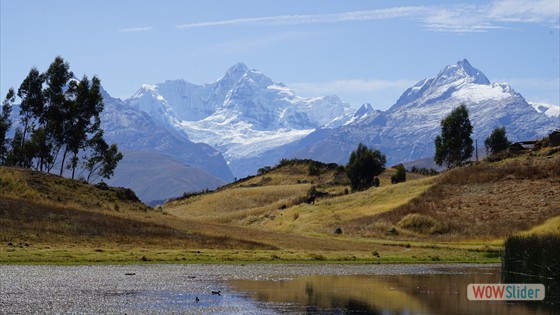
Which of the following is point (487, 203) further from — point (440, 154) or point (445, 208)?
point (440, 154)

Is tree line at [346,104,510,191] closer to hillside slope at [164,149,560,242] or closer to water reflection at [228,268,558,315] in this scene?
hillside slope at [164,149,560,242]

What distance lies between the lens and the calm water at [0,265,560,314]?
33.7 metres

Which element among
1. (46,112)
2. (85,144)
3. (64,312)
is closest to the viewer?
(64,312)

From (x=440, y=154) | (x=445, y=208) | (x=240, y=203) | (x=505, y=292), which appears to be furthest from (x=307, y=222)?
(x=505, y=292)

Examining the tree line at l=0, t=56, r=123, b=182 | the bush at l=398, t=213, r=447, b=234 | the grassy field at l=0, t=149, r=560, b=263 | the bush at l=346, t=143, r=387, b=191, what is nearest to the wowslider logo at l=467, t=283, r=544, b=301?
the grassy field at l=0, t=149, r=560, b=263

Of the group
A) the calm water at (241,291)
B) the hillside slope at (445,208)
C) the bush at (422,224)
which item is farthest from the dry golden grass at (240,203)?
the calm water at (241,291)

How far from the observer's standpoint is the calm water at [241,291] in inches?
1328

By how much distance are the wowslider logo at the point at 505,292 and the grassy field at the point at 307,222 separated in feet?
71.3

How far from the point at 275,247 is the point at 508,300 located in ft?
122

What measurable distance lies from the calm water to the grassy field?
8.93 meters

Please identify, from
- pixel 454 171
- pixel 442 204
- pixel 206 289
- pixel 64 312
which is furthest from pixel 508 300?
pixel 454 171

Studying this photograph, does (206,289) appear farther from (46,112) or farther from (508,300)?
(46,112)

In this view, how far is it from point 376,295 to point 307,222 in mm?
78674

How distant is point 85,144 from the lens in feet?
440
